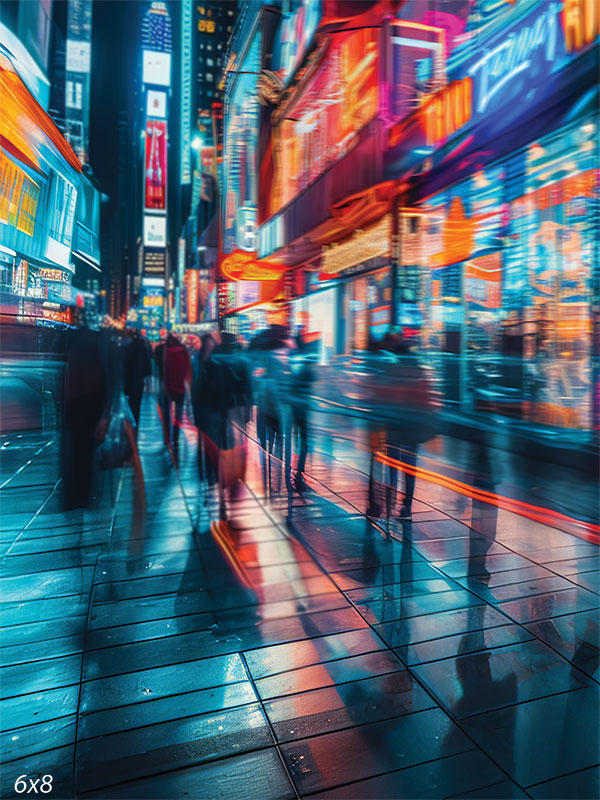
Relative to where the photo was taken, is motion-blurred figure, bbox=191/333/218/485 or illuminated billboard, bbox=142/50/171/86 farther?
motion-blurred figure, bbox=191/333/218/485

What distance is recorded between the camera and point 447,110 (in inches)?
167

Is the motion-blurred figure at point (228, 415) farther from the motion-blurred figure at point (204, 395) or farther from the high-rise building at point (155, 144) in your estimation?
the high-rise building at point (155, 144)

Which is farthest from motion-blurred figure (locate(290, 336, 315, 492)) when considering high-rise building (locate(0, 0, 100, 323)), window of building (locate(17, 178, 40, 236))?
window of building (locate(17, 178, 40, 236))

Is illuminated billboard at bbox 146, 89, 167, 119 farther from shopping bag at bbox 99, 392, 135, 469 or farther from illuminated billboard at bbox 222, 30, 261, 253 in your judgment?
shopping bag at bbox 99, 392, 135, 469

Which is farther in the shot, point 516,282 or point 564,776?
point 516,282

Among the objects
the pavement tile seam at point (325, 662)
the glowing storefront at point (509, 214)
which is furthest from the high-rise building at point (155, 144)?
the pavement tile seam at point (325, 662)

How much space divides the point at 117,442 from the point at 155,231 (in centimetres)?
259

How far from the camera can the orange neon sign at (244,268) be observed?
10.2 feet

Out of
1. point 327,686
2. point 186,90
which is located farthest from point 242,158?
point 327,686

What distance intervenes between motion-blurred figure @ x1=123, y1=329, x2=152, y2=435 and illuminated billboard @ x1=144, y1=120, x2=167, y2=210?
5.50ft

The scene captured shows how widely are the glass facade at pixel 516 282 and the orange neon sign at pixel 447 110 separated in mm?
520

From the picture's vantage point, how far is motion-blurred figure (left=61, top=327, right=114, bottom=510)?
7.97 feet

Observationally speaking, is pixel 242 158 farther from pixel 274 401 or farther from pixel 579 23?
pixel 579 23

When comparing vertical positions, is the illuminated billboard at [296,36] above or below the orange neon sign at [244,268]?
above
